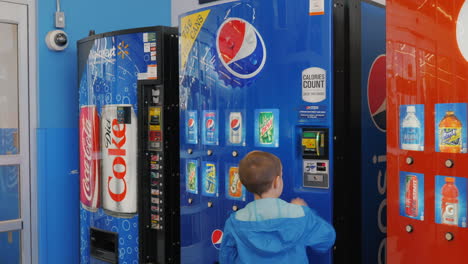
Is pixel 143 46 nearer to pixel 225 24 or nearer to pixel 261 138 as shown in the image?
pixel 225 24

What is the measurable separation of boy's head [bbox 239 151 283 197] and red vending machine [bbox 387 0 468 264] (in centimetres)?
49

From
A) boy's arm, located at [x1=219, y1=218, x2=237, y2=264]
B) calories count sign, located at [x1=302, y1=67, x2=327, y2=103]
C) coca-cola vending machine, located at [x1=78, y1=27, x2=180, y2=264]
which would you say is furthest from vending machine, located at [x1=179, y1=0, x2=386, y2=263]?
boy's arm, located at [x1=219, y1=218, x2=237, y2=264]

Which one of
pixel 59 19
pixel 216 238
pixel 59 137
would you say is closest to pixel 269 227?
pixel 216 238

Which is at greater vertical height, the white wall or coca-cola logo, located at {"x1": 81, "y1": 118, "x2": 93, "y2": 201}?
the white wall

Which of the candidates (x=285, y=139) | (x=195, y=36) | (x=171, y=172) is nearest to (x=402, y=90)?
(x=285, y=139)

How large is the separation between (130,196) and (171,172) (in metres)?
0.33

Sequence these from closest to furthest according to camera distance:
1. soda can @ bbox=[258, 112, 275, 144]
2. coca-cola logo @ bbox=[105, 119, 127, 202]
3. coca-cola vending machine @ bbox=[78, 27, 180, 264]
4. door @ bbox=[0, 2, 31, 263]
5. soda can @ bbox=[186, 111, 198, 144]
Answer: soda can @ bbox=[258, 112, 275, 144]
soda can @ bbox=[186, 111, 198, 144]
coca-cola vending machine @ bbox=[78, 27, 180, 264]
coca-cola logo @ bbox=[105, 119, 127, 202]
door @ bbox=[0, 2, 31, 263]

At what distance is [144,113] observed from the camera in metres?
3.47

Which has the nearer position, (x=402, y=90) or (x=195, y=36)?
(x=402, y=90)

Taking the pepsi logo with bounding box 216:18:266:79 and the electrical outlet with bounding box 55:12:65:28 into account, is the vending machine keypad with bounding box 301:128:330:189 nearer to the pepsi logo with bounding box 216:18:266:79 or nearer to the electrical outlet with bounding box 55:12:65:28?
the pepsi logo with bounding box 216:18:266:79

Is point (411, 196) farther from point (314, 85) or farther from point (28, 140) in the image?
point (28, 140)

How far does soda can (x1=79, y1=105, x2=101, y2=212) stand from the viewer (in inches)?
146

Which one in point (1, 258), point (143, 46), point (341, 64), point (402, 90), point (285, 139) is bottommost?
point (1, 258)

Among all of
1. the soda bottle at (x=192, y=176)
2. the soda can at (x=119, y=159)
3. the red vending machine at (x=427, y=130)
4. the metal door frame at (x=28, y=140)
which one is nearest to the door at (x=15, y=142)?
the metal door frame at (x=28, y=140)
